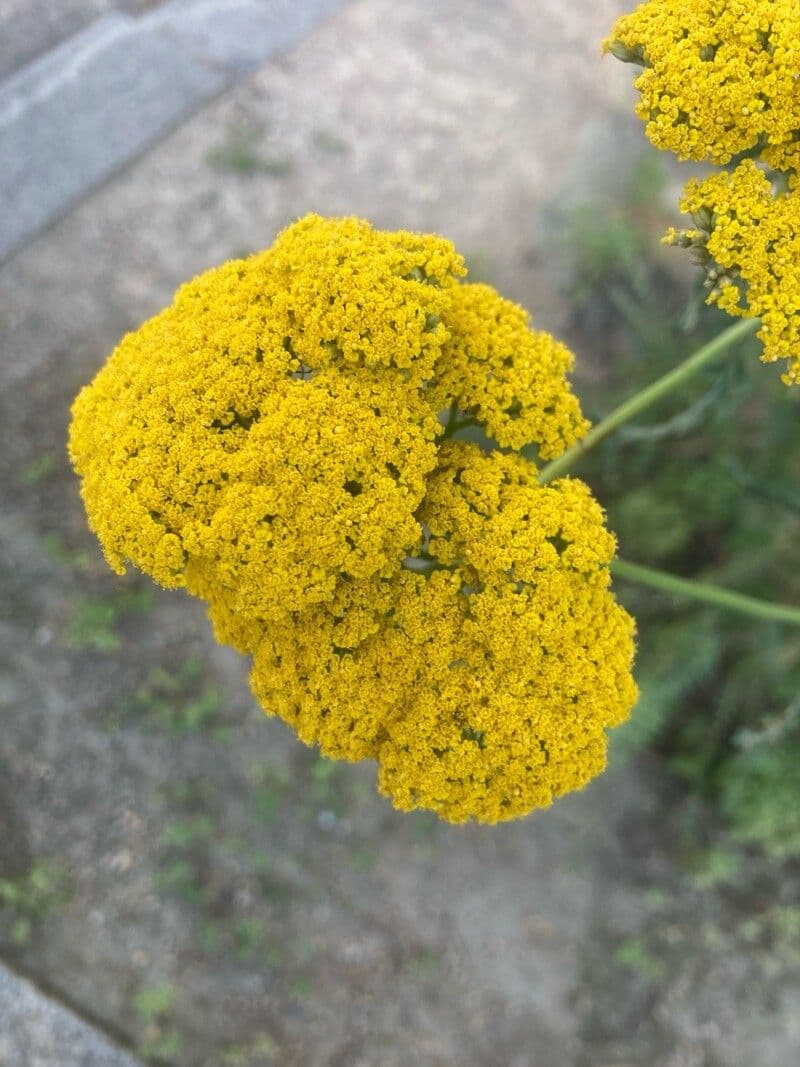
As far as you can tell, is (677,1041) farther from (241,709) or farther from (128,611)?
(128,611)

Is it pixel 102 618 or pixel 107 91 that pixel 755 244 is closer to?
pixel 102 618

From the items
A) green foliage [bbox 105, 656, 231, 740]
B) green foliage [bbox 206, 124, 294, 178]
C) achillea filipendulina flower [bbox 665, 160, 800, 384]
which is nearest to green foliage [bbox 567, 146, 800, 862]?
achillea filipendulina flower [bbox 665, 160, 800, 384]

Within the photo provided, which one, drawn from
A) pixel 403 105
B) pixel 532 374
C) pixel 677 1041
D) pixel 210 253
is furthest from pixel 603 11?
pixel 677 1041

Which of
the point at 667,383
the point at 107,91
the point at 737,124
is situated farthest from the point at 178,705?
the point at 107,91

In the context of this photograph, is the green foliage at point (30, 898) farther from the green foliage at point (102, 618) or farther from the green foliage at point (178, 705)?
the green foliage at point (102, 618)

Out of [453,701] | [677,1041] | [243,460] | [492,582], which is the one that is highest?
[243,460]

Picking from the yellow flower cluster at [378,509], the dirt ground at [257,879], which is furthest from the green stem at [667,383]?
the dirt ground at [257,879]
